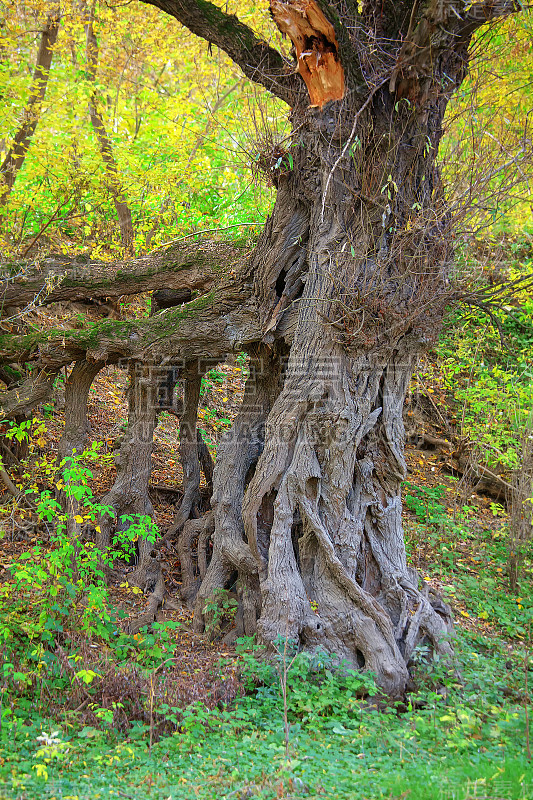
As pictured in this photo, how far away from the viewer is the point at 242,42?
645cm

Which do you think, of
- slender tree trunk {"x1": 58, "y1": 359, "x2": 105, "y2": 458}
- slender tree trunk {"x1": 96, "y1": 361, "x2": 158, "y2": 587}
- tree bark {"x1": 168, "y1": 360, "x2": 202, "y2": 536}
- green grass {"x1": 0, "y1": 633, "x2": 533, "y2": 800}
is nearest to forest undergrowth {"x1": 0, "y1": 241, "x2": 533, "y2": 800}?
green grass {"x1": 0, "y1": 633, "x2": 533, "y2": 800}

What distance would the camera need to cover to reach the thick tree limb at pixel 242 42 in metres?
6.40

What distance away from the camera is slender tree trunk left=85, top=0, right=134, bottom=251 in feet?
34.5

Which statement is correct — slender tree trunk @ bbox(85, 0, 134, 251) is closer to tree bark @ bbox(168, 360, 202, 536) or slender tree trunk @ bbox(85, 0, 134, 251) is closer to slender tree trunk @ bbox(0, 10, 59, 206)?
slender tree trunk @ bbox(0, 10, 59, 206)

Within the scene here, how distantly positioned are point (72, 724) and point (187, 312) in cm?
428

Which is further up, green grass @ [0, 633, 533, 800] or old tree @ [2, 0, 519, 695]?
old tree @ [2, 0, 519, 695]

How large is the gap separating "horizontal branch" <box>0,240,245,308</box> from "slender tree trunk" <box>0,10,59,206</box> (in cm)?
151

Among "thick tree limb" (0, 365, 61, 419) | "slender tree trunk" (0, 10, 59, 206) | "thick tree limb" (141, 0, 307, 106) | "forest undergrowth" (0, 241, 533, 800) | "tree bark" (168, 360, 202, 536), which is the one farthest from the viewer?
"slender tree trunk" (0, 10, 59, 206)

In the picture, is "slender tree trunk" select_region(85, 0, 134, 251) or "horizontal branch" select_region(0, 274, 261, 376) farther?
"slender tree trunk" select_region(85, 0, 134, 251)

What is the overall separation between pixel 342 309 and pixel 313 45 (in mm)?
2463

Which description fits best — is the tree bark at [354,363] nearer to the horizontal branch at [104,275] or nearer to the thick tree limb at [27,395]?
the horizontal branch at [104,275]

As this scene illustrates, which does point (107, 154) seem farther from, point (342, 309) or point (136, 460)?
point (342, 309)

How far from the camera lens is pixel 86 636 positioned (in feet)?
17.9

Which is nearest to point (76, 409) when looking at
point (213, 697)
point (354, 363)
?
point (354, 363)
